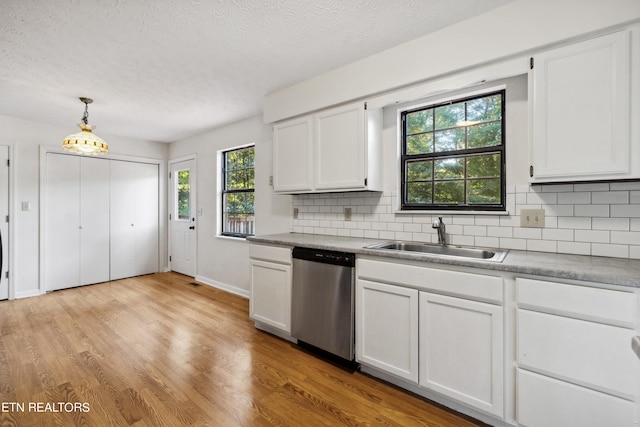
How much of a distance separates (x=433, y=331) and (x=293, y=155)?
200cm

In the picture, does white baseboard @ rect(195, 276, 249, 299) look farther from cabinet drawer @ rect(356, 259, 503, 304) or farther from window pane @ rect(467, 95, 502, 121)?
window pane @ rect(467, 95, 502, 121)

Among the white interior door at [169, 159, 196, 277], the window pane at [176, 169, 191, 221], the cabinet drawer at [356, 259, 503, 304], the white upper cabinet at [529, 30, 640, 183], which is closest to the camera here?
the white upper cabinet at [529, 30, 640, 183]

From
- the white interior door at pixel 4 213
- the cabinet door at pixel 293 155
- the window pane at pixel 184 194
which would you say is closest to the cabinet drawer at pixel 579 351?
the cabinet door at pixel 293 155

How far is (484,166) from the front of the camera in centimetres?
218

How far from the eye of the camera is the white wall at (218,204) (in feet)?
11.9

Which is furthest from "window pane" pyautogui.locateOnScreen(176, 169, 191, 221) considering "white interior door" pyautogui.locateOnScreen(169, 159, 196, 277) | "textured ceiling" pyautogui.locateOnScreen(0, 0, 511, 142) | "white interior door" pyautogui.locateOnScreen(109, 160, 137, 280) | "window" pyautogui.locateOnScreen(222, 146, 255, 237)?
"textured ceiling" pyautogui.locateOnScreen(0, 0, 511, 142)

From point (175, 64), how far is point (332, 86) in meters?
1.36

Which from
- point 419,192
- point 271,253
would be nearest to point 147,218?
point 271,253

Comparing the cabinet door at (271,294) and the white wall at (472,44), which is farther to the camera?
the cabinet door at (271,294)

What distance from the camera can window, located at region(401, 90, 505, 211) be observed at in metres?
2.13

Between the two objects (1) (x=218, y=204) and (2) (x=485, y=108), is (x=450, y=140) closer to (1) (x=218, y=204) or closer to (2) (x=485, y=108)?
(2) (x=485, y=108)

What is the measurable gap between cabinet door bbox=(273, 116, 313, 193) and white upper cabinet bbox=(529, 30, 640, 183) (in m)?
1.75

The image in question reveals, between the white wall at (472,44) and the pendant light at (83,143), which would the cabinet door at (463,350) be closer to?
the white wall at (472,44)

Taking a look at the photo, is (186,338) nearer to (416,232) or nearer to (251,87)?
(416,232)
